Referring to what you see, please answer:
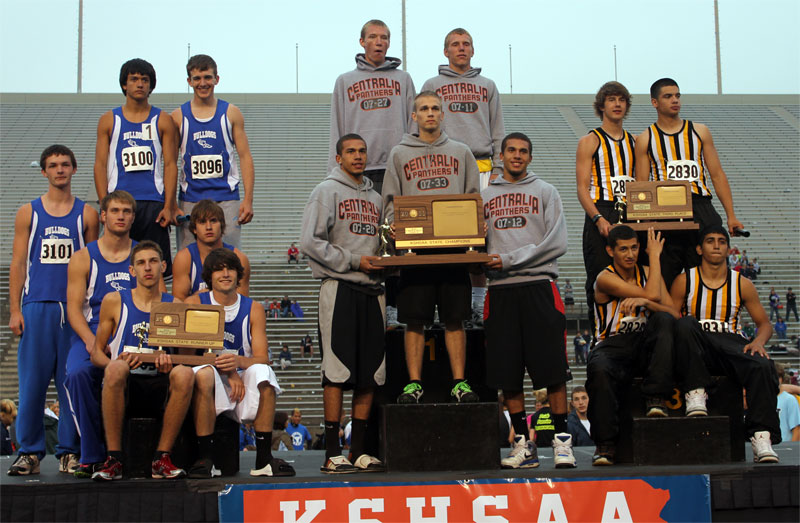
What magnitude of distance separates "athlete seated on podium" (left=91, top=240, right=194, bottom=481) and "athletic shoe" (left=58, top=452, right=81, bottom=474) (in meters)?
0.55

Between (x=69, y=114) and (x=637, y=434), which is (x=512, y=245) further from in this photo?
(x=69, y=114)

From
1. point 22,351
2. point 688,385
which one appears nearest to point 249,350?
point 22,351

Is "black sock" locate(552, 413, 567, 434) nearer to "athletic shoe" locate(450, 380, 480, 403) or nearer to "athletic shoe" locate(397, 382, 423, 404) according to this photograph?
"athletic shoe" locate(450, 380, 480, 403)

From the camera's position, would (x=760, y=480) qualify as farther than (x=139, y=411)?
No

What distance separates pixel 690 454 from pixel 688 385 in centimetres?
41

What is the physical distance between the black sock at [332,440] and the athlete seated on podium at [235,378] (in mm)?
283

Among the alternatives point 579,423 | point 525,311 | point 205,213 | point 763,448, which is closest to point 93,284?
point 205,213

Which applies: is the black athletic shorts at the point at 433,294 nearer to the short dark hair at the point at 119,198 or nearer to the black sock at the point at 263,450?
the black sock at the point at 263,450

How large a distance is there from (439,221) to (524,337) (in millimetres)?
906

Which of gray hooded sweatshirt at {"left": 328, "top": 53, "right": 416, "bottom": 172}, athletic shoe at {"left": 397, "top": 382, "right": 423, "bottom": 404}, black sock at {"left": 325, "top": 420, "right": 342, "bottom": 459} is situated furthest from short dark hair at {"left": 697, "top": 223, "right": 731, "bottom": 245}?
black sock at {"left": 325, "top": 420, "right": 342, "bottom": 459}

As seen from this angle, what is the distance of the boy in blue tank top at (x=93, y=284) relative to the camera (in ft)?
17.9

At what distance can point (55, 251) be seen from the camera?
239 inches

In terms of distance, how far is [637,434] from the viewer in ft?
17.7

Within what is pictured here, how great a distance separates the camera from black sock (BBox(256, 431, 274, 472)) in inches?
209
